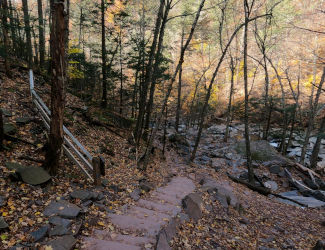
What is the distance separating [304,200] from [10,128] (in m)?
13.1

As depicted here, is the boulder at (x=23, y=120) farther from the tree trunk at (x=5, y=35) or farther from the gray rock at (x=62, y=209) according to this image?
the tree trunk at (x=5, y=35)

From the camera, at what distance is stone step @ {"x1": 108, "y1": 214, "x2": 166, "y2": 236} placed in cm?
418

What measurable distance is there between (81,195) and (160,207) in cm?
222

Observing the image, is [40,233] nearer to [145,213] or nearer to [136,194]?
[145,213]

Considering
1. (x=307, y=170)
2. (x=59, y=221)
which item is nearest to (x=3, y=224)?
(x=59, y=221)

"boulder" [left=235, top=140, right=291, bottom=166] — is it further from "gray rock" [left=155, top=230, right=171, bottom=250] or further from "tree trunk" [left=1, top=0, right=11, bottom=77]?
"tree trunk" [left=1, top=0, right=11, bottom=77]

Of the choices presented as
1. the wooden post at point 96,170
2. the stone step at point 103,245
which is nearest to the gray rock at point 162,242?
the stone step at point 103,245

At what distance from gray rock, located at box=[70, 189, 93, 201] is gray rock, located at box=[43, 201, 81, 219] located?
405mm

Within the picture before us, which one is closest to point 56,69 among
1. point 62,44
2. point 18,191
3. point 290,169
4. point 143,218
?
point 62,44

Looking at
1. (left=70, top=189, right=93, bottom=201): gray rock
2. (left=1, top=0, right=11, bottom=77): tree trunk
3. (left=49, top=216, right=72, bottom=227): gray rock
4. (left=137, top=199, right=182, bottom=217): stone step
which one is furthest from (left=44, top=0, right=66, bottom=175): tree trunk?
(left=1, top=0, right=11, bottom=77): tree trunk

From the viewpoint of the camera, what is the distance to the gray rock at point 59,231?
330cm

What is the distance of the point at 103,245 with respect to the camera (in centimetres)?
339

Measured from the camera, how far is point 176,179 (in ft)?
30.0

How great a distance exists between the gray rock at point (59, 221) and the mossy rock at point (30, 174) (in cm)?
126
